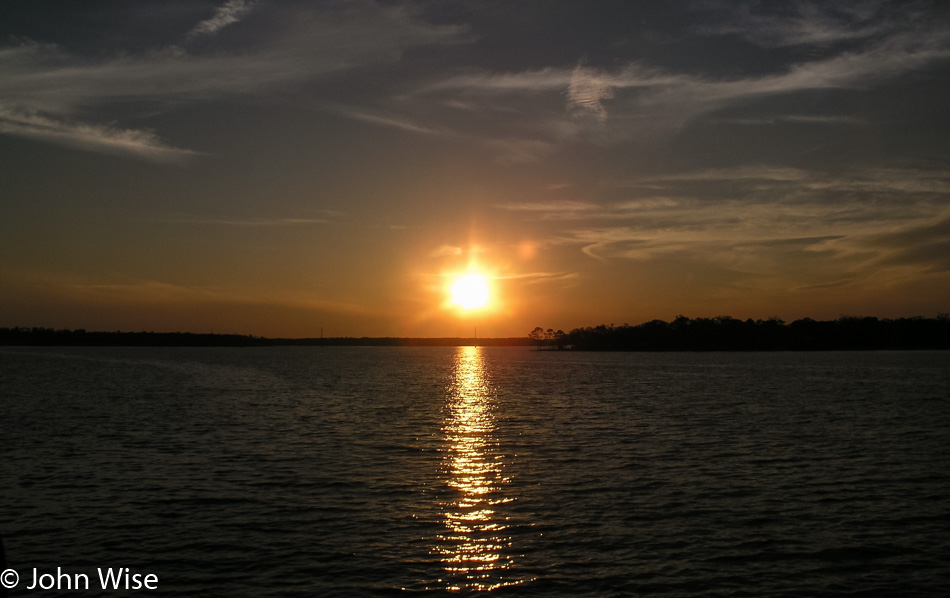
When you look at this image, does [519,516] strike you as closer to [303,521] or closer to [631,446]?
[303,521]

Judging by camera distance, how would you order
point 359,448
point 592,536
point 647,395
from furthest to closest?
point 647,395
point 359,448
point 592,536

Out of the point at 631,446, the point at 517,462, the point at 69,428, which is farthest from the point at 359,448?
the point at 69,428

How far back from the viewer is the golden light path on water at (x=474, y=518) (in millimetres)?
18969

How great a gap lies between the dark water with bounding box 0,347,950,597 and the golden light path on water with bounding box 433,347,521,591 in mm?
113

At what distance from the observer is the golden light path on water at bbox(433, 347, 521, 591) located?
747 inches

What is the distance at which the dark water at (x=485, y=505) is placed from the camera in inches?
750

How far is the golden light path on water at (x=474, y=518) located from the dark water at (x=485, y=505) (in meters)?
0.11

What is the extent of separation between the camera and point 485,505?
88.7 ft

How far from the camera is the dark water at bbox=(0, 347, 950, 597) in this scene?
19047 millimetres

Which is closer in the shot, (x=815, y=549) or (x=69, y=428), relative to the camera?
(x=815, y=549)

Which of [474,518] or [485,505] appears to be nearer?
[474,518]

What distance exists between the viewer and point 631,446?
42.3 meters

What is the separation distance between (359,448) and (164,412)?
3097 centimetres

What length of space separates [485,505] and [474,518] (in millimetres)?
2129
